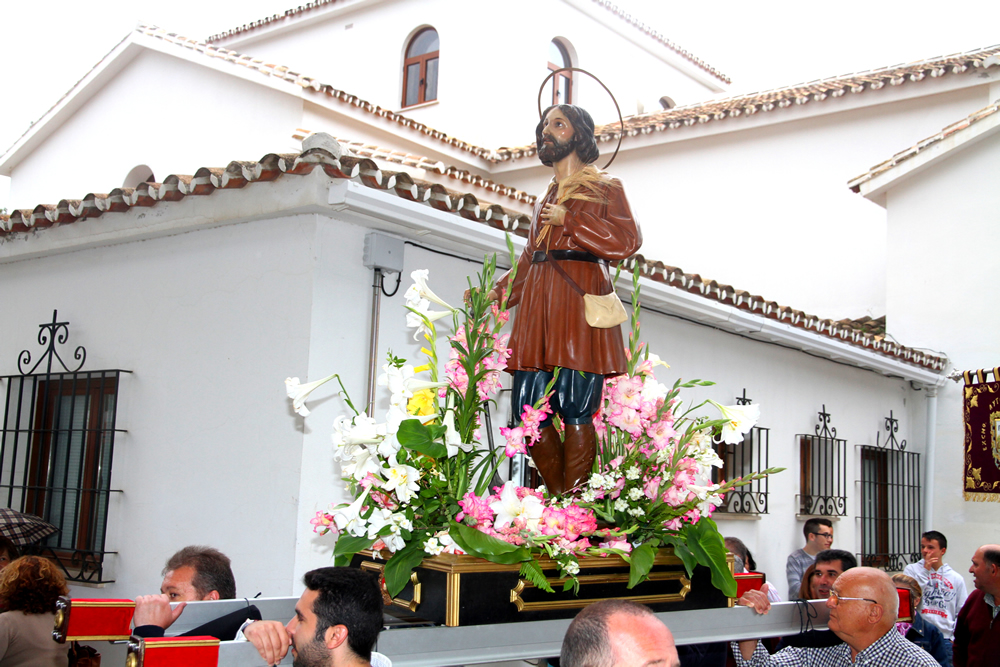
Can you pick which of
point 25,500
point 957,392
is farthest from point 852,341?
point 25,500

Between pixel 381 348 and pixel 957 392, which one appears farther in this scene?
pixel 957 392

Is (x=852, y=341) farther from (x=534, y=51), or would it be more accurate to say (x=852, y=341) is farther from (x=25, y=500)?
(x=534, y=51)

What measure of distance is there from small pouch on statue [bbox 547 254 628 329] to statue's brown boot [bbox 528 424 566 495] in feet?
1.38

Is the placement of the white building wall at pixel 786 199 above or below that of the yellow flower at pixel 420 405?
above

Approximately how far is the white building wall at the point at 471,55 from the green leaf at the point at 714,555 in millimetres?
12248

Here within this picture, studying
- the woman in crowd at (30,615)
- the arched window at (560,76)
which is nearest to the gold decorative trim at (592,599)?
the woman in crowd at (30,615)

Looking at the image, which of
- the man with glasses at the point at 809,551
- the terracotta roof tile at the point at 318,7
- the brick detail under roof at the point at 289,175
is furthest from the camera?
the terracotta roof tile at the point at 318,7

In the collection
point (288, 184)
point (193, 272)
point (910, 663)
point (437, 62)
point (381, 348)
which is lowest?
point (910, 663)

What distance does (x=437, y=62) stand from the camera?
1552 cm

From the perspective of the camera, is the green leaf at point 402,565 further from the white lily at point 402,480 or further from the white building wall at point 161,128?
the white building wall at point 161,128

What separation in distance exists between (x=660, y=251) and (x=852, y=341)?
4422 mm

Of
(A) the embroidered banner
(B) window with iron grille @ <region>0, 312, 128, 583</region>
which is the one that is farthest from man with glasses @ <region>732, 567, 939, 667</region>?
(A) the embroidered banner

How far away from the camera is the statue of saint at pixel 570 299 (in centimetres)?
341

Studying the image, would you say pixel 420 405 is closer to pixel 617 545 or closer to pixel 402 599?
pixel 402 599
